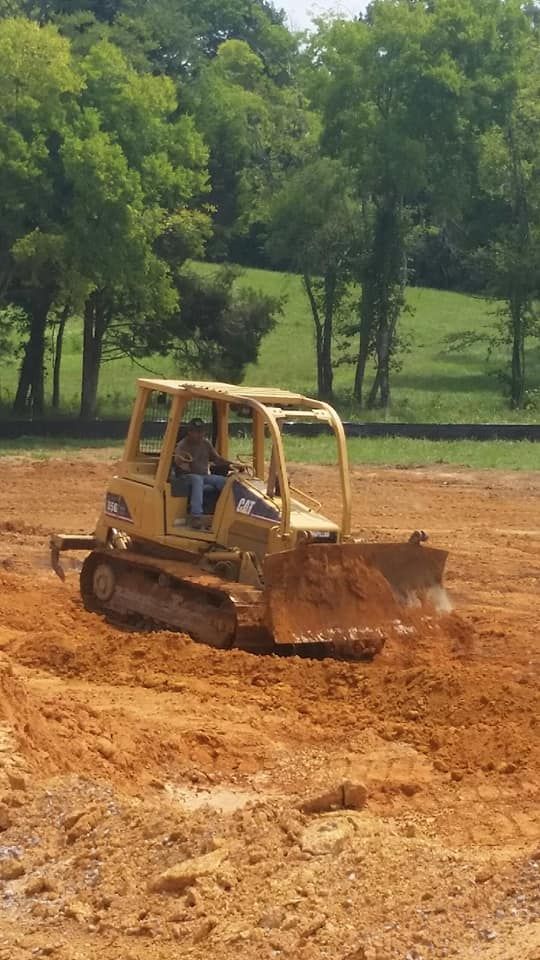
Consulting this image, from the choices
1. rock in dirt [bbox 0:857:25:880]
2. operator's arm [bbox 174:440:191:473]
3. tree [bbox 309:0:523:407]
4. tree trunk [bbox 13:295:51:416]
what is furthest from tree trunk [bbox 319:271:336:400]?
rock in dirt [bbox 0:857:25:880]

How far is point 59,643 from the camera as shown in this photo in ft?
41.8

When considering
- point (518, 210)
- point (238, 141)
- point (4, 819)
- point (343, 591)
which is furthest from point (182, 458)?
point (238, 141)

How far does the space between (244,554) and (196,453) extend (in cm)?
123

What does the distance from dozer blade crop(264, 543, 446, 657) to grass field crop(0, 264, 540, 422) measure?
26.4 m

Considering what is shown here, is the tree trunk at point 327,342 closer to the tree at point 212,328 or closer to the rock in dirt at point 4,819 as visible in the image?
the tree at point 212,328

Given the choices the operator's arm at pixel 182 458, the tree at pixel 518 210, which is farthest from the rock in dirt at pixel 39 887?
the tree at pixel 518 210

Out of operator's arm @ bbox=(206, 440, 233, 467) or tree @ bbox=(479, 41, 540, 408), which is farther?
tree @ bbox=(479, 41, 540, 408)

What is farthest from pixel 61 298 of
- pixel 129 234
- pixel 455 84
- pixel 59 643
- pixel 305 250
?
pixel 59 643

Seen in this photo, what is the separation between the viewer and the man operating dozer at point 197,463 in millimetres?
13430

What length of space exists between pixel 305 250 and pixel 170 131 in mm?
6037

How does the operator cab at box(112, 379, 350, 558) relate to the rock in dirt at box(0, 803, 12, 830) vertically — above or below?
above

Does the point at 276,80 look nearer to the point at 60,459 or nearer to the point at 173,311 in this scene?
the point at 173,311

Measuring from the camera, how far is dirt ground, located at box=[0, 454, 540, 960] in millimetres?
6961

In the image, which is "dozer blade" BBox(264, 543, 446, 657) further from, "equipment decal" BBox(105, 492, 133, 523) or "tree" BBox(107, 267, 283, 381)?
"tree" BBox(107, 267, 283, 381)
